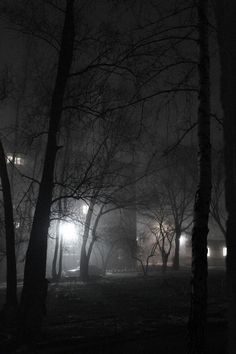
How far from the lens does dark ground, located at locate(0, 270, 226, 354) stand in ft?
36.1

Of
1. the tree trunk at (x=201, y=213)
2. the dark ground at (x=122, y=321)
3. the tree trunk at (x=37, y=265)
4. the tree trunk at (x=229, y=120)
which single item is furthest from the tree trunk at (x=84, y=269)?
the tree trunk at (x=201, y=213)

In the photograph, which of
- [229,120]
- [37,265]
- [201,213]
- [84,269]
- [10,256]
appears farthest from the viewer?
[84,269]

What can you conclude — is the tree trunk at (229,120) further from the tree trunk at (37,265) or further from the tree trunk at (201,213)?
the tree trunk at (37,265)

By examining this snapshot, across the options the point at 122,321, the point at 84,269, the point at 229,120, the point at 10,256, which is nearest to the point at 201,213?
the point at 229,120

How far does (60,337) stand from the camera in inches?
476

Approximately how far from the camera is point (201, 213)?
7500 millimetres

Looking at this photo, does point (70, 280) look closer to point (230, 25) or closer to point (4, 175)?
point (4, 175)

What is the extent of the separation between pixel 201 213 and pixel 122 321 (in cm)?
904

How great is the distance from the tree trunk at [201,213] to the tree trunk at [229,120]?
2.10 m

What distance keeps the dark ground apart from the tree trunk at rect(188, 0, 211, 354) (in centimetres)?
371

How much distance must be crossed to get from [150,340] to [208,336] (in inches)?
75.4

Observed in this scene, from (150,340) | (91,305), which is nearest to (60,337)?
(150,340)

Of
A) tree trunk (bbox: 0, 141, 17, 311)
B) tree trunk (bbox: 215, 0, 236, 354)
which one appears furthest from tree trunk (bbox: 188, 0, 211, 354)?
tree trunk (bbox: 0, 141, 17, 311)

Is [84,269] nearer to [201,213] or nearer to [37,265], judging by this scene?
[37,265]
